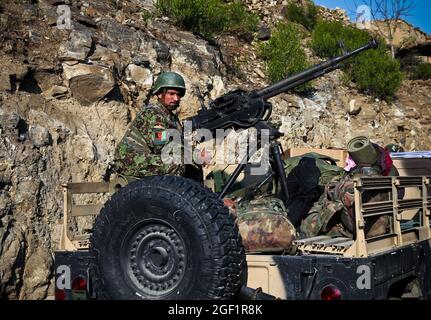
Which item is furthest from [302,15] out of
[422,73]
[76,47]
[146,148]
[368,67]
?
[146,148]

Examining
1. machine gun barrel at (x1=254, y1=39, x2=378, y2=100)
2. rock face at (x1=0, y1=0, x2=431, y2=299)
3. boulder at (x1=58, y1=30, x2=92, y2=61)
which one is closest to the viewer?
machine gun barrel at (x1=254, y1=39, x2=378, y2=100)

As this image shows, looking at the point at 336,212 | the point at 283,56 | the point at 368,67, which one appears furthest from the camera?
the point at 368,67

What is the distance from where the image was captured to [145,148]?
4.69 metres

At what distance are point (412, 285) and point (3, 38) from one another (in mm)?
6393

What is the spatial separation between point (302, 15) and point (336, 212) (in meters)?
14.6

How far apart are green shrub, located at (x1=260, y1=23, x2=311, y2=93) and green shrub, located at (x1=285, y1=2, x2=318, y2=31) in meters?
3.80

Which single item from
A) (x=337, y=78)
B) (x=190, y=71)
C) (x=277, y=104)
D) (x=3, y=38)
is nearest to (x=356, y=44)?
(x=337, y=78)

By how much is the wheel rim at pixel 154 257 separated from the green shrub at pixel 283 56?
9.89m

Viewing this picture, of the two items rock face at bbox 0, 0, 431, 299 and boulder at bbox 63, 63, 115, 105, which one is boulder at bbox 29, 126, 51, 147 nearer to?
rock face at bbox 0, 0, 431, 299

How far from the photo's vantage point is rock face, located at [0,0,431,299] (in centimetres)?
677

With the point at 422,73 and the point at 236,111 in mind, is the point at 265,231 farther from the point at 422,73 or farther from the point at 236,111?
the point at 422,73

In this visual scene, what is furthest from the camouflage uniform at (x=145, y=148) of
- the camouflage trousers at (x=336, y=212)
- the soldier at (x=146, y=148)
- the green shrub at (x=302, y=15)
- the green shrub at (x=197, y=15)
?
the green shrub at (x=302, y=15)

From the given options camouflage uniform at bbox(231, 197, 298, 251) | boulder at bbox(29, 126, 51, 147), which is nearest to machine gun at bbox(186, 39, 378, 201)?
camouflage uniform at bbox(231, 197, 298, 251)

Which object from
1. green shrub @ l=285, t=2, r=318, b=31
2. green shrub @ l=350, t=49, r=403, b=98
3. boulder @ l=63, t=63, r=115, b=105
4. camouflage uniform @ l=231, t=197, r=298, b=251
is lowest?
camouflage uniform @ l=231, t=197, r=298, b=251
